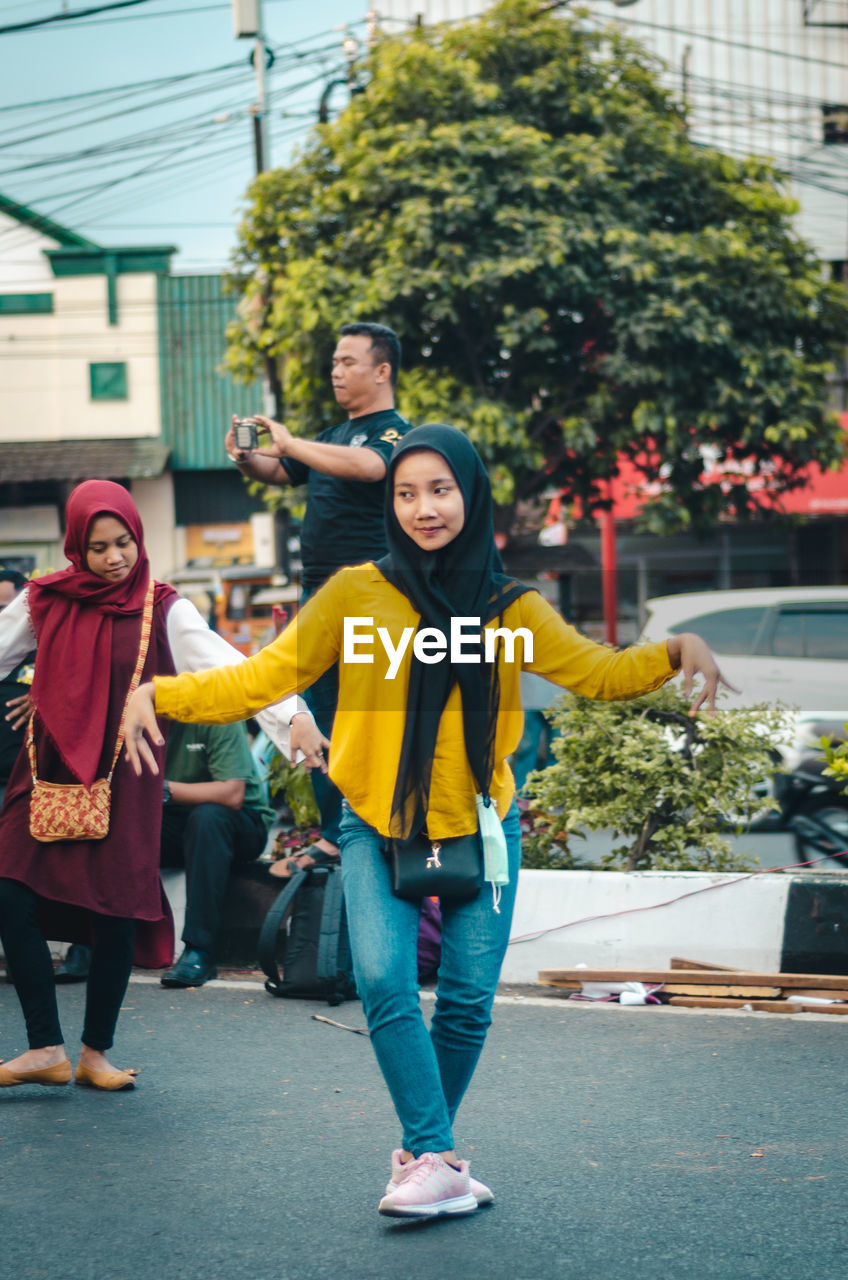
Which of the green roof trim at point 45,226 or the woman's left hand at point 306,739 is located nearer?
the woman's left hand at point 306,739

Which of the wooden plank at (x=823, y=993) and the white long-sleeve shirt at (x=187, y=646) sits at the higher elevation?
the white long-sleeve shirt at (x=187, y=646)

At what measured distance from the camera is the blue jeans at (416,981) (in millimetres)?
2941

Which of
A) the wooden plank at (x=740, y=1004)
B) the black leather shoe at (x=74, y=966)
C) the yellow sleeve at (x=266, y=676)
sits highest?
the yellow sleeve at (x=266, y=676)

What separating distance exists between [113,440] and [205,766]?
2276 cm

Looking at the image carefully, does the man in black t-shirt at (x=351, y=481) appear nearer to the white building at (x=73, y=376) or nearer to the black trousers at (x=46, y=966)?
the black trousers at (x=46, y=966)

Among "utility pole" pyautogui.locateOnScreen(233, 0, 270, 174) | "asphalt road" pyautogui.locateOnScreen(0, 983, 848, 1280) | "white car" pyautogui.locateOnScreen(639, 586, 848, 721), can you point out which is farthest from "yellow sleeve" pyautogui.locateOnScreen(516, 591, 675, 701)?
"utility pole" pyautogui.locateOnScreen(233, 0, 270, 174)

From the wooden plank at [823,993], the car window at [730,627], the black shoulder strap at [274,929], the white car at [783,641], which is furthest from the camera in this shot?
the car window at [730,627]

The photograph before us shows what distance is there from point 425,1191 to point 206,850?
282cm

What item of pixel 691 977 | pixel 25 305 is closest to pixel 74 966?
pixel 691 977

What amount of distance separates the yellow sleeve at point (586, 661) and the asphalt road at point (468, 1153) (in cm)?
120

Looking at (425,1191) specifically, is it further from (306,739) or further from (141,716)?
(141,716)

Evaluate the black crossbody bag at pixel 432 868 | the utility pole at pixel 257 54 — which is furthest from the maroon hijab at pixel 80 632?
the utility pole at pixel 257 54

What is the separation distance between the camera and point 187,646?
4.03 metres

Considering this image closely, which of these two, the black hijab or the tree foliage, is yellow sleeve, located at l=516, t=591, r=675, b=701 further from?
the tree foliage
